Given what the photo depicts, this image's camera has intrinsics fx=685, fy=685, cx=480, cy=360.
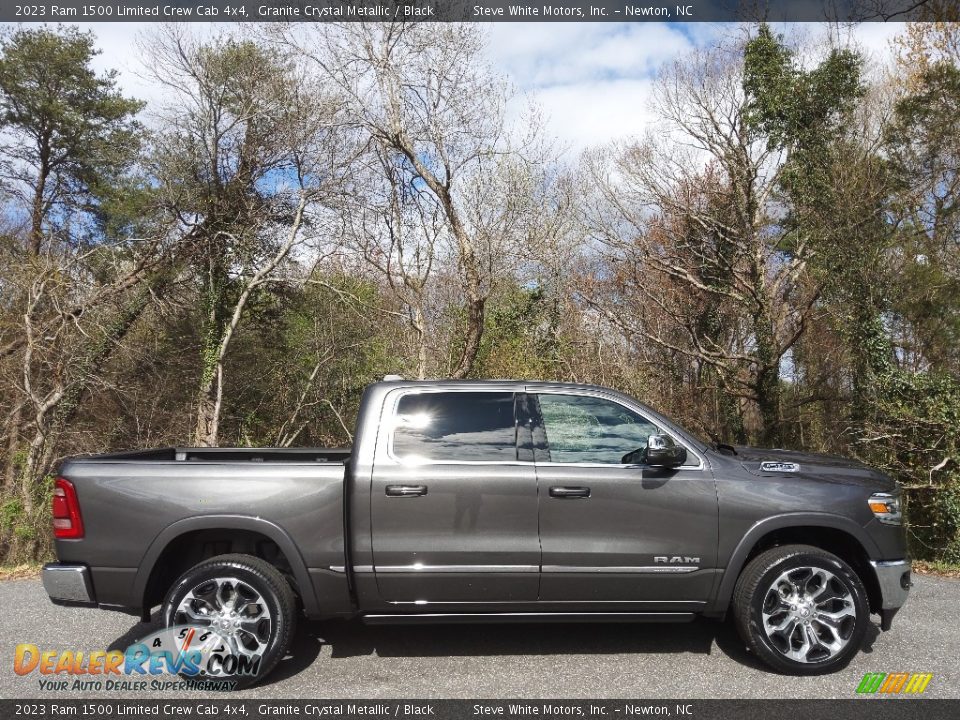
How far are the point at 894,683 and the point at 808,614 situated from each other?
59 cm

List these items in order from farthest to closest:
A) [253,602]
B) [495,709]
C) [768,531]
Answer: [768,531], [253,602], [495,709]

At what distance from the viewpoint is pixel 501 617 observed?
4.26m

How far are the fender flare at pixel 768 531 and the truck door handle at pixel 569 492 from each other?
100 centimetres

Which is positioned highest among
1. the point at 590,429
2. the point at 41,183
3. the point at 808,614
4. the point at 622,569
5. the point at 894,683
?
→ the point at 41,183

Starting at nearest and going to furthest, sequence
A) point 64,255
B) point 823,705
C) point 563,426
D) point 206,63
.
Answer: point 823,705 → point 563,426 → point 64,255 → point 206,63

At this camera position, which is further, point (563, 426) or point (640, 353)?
point (640, 353)

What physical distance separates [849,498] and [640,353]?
13972mm

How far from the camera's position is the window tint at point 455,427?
4398mm

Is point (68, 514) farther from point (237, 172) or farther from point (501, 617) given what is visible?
point (237, 172)

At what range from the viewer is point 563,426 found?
452cm

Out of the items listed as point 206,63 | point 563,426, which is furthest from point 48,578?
point 206,63

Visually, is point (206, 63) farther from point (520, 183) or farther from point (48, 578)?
point (48, 578)

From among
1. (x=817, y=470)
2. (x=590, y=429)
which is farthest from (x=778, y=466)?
(x=590, y=429)

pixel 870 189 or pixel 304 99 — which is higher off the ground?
pixel 304 99
